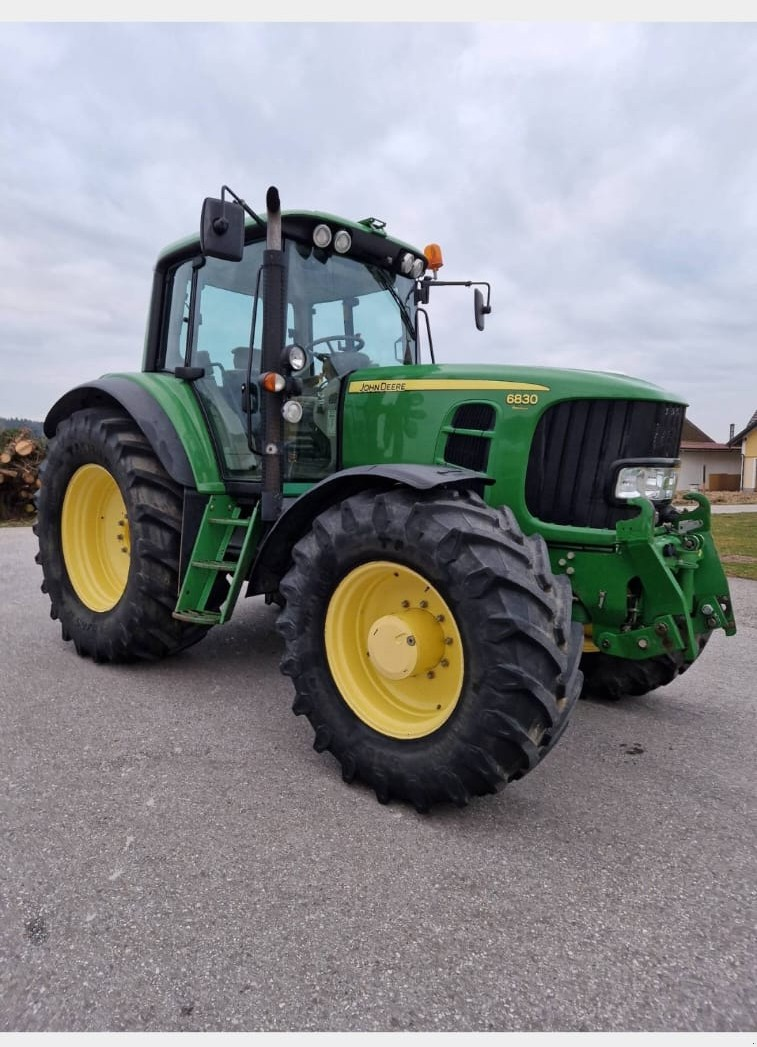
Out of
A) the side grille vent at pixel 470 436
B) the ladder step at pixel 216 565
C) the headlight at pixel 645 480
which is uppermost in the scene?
the side grille vent at pixel 470 436

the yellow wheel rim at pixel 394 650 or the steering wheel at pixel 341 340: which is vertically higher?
the steering wheel at pixel 341 340

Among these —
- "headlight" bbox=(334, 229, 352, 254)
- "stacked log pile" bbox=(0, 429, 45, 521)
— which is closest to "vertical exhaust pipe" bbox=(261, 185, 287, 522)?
"headlight" bbox=(334, 229, 352, 254)

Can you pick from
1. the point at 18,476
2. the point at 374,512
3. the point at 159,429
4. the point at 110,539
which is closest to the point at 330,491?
the point at 374,512

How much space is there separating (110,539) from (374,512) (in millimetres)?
2640

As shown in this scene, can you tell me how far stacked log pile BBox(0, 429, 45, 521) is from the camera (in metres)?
13.6

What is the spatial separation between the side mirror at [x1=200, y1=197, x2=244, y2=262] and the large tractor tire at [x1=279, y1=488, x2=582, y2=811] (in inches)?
49.1

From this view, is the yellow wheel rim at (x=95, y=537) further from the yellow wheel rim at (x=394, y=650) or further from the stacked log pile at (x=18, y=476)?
the stacked log pile at (x=18, y=476)

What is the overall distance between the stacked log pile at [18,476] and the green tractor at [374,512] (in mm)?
10150

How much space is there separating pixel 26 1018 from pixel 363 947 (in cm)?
81

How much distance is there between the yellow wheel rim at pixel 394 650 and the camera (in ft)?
8.73

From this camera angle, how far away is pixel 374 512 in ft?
8.81

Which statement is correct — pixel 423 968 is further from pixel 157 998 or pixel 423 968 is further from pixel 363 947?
pixel 157 998

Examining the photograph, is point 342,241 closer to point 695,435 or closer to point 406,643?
point 406,643

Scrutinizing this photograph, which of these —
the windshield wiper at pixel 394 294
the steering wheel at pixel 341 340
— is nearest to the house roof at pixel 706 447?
the windshield wiper at pixel 394 294
